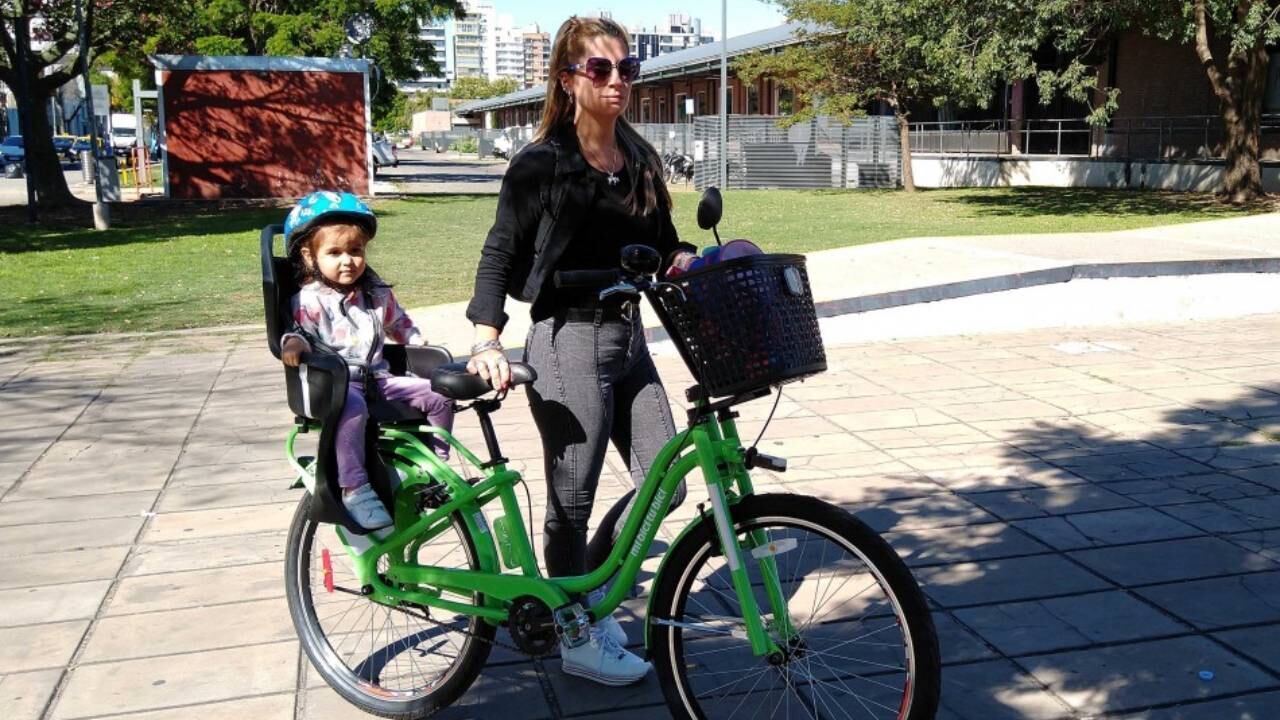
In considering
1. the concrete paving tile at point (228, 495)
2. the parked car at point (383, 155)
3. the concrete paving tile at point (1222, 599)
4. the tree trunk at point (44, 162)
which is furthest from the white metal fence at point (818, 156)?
the concrete paving tile at point (1222, 599)

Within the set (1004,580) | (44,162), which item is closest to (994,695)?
(1004,580)

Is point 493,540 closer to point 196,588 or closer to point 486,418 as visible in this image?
point 486,418

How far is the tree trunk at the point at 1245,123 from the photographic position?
20.7 metres

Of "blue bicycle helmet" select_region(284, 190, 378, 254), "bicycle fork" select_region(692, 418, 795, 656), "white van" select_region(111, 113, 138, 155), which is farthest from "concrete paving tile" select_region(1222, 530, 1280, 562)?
"white van" select_region(111, 113, 138, 155)

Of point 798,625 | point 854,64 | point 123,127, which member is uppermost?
point 123,127

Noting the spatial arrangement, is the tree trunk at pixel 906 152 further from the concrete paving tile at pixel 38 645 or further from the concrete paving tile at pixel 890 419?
the concrete paving tile at pixel 38 645

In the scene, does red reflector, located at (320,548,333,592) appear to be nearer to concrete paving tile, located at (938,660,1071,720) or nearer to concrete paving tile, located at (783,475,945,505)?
concrete paving tile, located at (938,660,1071,720)

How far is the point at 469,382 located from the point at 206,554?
7.34 feet

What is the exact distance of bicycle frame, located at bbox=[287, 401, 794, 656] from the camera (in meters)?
2.92

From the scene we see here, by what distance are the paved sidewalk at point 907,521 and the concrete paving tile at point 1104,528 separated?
1 centimetres

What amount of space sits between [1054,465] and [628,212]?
321cm

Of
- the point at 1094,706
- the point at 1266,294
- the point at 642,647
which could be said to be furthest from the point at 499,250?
the point at 1266,294

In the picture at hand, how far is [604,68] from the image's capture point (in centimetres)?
318

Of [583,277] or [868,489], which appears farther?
[868,489]
